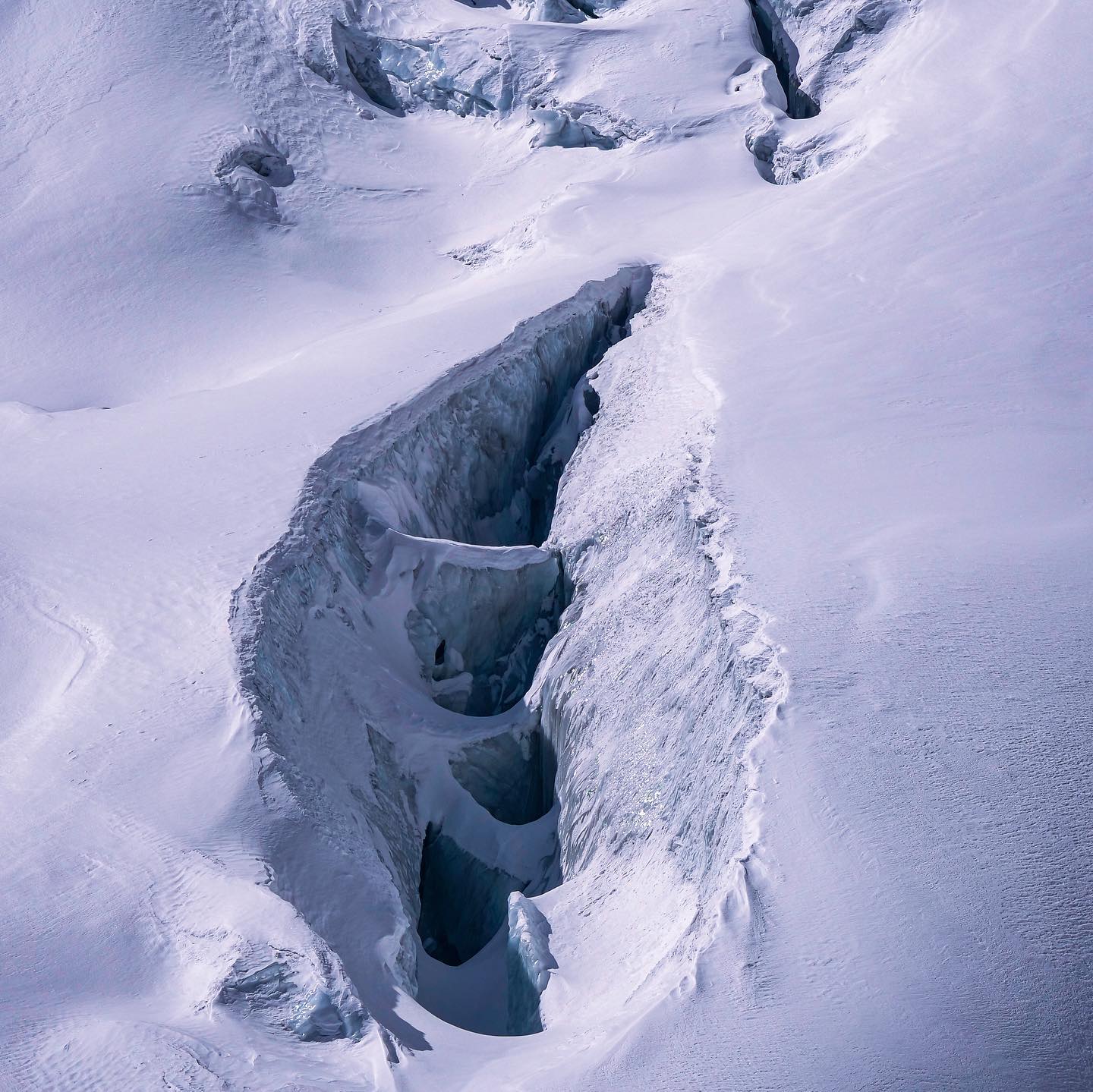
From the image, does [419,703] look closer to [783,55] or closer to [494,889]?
[494,889]

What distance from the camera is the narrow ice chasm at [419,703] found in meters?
4.49

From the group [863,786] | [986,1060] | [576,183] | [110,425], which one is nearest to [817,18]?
[576,183]

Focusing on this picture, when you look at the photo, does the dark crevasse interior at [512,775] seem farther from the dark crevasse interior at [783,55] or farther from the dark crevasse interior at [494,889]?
the dark crevasse interior at [783,55]

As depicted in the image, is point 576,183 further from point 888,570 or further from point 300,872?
point 300,872

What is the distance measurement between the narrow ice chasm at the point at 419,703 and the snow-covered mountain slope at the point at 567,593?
3 centimetres

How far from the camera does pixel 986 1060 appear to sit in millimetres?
3340

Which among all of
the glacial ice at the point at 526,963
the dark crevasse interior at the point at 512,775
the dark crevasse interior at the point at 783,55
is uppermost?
the glacial ice at the point at 526,963

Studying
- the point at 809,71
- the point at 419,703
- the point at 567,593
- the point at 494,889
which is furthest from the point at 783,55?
the point at 494,889

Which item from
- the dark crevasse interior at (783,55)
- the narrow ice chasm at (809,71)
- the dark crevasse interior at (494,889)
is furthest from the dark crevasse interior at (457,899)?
the dark crevasse interior at (783,55)

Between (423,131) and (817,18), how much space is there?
4.60m

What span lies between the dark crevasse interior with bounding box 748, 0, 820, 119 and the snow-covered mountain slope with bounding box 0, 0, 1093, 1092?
62 centimetres

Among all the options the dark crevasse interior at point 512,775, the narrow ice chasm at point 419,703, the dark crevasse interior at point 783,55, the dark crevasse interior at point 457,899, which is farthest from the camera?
the dark crevasse interior at point 783,55

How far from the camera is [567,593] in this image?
684 cm

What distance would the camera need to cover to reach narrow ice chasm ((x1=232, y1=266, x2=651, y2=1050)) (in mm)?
4492
